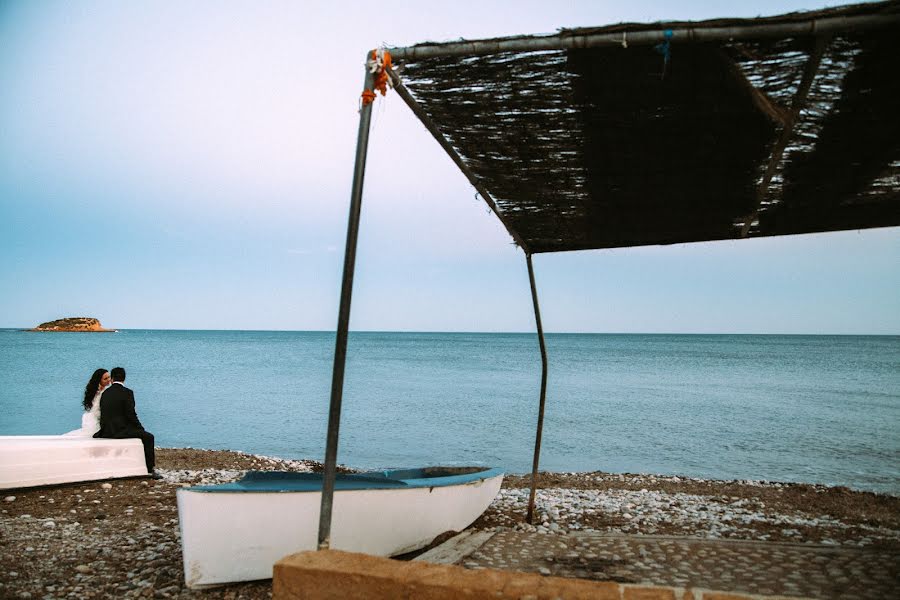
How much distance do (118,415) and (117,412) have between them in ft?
0.19

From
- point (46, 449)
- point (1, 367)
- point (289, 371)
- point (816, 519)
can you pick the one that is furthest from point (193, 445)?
point (1, 367)

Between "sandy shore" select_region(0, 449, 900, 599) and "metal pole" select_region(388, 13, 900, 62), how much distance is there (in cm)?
395

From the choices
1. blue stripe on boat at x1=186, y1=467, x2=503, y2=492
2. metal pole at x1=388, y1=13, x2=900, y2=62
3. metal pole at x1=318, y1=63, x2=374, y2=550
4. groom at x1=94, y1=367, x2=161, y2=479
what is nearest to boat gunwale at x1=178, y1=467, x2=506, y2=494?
blue stripe on boat at x1=186, y1=467, x2=503, y2=492

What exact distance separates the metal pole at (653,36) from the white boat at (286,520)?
128 inches

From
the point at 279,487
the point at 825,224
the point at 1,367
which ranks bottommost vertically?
the point at 1,367

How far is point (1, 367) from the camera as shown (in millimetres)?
43500

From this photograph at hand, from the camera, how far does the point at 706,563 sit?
179 inches

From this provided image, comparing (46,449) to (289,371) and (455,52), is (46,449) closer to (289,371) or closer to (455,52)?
(455,52)

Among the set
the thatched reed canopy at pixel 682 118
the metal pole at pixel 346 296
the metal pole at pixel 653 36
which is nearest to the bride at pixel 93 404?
the thatched reed canopy at pixel 682 118

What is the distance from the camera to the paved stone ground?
3814mm

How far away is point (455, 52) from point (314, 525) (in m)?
3.54

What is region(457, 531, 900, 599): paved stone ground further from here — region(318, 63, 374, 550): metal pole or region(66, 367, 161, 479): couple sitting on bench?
region(66, 367, 161, 479): couple sitting on bench

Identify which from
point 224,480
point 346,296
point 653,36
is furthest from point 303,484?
point 224,480

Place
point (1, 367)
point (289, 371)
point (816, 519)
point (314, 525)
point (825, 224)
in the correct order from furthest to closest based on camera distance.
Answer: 1. point (289, 371)
2. point (1, 367)
3. point (816, 519)
4. point (825, 224)
5. point (314, 525)
